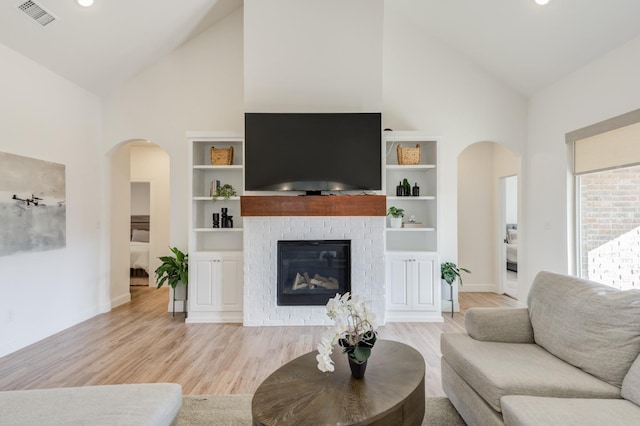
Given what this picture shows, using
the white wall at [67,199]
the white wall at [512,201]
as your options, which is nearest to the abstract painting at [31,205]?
the white wall at [67,199]

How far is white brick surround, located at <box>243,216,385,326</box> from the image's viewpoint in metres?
4.13

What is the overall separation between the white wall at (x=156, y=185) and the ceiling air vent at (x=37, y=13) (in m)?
3.36

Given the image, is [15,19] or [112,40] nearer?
[15,19]

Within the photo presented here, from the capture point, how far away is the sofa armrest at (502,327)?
2287mm

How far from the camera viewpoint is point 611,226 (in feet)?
11.3

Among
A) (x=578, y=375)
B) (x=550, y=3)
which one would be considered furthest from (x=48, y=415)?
(x=550, y=3)

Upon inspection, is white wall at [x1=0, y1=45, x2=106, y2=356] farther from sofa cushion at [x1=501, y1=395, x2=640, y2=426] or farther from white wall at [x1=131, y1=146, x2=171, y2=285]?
sofa cushion at [x1=501, y1=395, x2=640, y2=426]

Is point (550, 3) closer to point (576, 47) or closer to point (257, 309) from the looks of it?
point (576, 47)

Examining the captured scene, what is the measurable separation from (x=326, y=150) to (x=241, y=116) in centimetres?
157

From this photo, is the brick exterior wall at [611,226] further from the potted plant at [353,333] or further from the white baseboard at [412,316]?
the potted plant at [353,333]

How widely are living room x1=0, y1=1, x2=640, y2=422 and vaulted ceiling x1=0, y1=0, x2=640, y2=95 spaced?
15 cm

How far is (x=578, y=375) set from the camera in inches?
70.5

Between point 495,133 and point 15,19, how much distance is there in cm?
567

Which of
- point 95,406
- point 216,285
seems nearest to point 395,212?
point 216,285
